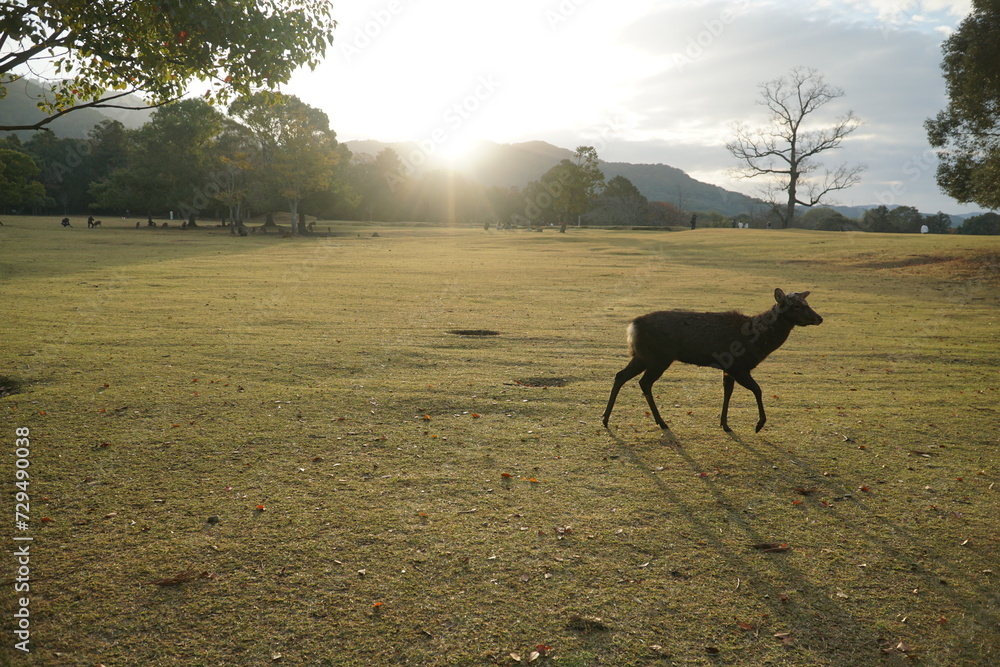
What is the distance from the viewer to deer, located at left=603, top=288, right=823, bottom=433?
8.11 meters

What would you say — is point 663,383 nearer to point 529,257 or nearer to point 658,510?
point 658,510

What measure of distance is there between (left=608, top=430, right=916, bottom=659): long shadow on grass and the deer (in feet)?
6.76

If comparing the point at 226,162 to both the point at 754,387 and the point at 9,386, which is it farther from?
the point at 754,387

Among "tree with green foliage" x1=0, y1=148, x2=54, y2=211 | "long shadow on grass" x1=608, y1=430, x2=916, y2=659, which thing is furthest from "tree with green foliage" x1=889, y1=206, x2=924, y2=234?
"tree with green foliage" x1=0, y1=148, x2=54, y2=211

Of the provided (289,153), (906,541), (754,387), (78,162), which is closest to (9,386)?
(754,387)

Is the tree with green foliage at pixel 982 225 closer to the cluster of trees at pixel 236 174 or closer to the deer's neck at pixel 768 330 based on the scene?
the cluster of trees at pixel 236 174

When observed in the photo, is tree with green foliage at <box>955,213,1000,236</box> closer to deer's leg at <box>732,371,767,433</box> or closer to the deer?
the deer

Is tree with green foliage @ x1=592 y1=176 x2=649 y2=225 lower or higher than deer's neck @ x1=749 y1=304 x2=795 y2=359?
higher

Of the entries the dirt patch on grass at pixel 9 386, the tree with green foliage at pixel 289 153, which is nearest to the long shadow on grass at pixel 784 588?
the dirt patch on grass at pixel 9 386

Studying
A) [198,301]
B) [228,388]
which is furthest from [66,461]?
[198,301]

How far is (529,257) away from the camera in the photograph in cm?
4256

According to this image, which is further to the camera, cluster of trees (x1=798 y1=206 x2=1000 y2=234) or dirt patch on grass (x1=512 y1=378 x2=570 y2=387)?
cluster of trees (x1=798 y1=206 x2=1000 y2=234)

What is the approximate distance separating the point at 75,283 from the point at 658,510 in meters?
25.0

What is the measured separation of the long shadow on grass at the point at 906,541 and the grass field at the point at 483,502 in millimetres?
28
